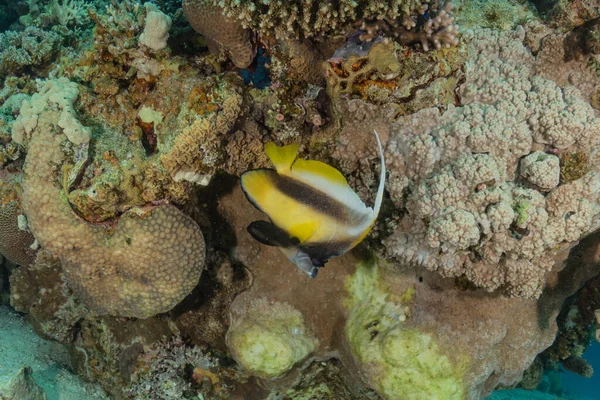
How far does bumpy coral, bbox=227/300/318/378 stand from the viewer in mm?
3740

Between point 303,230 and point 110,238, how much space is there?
5.05ft

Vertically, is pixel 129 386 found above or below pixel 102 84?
below

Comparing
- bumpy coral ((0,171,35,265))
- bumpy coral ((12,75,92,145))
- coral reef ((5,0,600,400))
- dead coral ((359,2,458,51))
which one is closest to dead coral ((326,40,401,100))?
coral reef ((5,0,600,400))

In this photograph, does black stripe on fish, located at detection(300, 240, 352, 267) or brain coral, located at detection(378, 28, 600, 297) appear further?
brain coral, located at detection(378, 28, 600, 297)

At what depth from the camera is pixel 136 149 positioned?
9.97 ft

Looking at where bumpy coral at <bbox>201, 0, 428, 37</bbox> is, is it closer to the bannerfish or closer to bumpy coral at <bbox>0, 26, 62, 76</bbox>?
the bannerfish

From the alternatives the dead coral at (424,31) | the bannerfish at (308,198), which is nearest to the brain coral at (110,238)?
the bannerfish at (308,198)

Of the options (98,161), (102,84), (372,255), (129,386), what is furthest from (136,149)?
(129,386)

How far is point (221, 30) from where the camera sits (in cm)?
309

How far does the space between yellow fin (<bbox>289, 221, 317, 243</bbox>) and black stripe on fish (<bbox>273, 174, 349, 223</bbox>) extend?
0.31 ft

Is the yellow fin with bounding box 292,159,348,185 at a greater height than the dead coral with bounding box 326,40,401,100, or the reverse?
the dead coral with bounding box 326,40,401,100

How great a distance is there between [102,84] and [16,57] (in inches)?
67.7

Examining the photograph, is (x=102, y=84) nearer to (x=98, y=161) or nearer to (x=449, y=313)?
(x=98, y=161)

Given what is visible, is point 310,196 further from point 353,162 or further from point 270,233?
point 353,162
